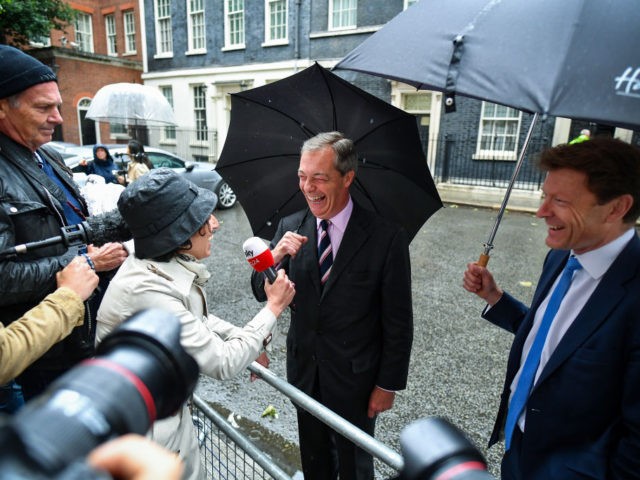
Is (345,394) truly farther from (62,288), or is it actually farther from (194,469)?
(62,288)

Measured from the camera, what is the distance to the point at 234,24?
1861cm

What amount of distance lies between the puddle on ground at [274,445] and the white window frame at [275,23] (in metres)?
A: 16.9

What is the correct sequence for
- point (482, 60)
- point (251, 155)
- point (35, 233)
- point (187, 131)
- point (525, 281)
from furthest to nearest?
point (187, 131) → point (525, 281) → point (251, 155) → point (35, 233) → point (482, 60)

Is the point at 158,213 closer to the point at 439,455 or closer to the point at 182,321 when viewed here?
the point at 182,321

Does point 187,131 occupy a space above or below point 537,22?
below

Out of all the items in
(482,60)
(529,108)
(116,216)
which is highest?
(482,60)

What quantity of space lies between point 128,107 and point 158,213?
7.00 m

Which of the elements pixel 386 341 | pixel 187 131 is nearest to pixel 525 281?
pixel 386 341

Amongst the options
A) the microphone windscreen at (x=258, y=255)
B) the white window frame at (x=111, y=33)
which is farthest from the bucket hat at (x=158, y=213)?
the white window frame at (x=111, y=33)

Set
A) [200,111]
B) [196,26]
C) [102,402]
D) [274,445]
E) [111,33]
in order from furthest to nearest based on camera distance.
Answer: [111,33] < [200,111] < [196,26] < [274,445] < [102,402]

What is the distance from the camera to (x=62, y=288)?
153 centimetres

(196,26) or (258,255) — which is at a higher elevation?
(196,26)

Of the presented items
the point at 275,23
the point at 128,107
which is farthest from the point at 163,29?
the point at 128,107

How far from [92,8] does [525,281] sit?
2713cm
